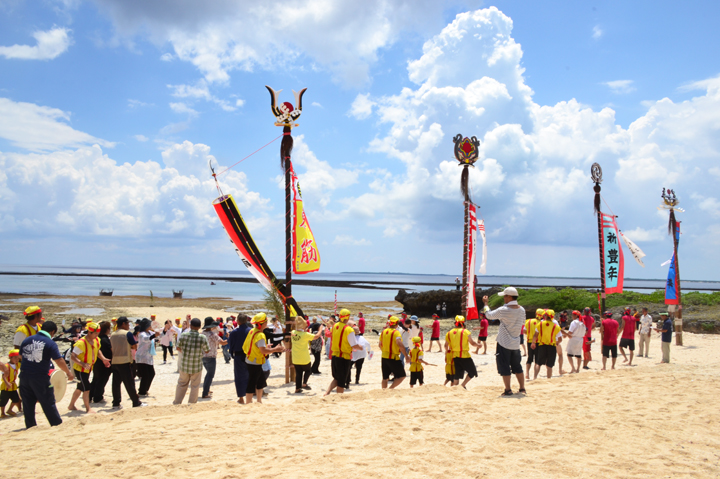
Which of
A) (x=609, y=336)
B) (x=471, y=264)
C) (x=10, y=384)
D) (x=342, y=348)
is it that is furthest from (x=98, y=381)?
(x=609, y=336)

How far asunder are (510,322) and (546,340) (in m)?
3.74

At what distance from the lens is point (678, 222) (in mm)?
18469

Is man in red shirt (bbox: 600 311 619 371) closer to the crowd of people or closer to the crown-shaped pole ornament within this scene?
the crowd of people

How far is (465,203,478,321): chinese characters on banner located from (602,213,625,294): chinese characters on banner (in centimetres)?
549

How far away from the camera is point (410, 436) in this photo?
530 cm

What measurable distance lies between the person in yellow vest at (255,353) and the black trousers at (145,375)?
2.71m

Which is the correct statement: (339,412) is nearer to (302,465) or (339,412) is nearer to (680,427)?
(302,465)

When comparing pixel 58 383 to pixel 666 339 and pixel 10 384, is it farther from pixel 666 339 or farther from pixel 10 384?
pixel 666 339

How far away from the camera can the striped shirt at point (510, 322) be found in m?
7.09

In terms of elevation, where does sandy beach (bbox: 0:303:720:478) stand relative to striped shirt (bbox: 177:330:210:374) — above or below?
below

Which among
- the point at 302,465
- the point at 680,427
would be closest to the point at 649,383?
the point at 680,427

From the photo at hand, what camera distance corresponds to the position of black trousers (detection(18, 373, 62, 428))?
5.89 metres

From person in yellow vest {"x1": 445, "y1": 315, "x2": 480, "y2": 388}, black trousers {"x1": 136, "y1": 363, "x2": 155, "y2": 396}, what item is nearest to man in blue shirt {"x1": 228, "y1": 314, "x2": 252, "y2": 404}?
black trousers {"x1": 136, "y1": 363, "x2": 155, "y2": 396}

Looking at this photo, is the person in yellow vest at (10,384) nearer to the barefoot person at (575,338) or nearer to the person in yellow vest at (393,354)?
the person in yellow vest at (393,354)
